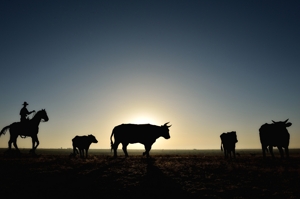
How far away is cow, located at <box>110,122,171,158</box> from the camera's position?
67.4 ft

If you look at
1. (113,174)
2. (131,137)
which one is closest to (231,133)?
(131,137)

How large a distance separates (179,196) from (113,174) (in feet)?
11.6

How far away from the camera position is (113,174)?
8.66m

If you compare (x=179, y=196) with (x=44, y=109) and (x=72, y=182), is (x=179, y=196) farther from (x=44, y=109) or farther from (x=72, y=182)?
(x=44, y=109)

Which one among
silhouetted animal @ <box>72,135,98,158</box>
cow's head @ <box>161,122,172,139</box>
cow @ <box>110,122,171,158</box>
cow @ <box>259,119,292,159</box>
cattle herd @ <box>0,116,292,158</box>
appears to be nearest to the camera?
cow @ <box>259,119,292,159</box>

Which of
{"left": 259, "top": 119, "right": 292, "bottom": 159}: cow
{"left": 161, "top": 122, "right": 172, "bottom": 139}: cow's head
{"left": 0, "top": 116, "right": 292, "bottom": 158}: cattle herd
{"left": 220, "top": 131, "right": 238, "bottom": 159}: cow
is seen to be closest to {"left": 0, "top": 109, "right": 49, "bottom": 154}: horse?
{"left": 0, "top": 116, "right": 292, "bottom": 158}: cattle herd

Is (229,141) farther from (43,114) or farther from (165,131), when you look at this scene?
(43,114)

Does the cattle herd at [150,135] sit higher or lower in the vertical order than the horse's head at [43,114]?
lower

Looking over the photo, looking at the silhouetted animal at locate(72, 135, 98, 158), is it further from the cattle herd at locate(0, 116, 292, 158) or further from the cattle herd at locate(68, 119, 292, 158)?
the cattle herd at locate(68, 119, 292, 158)

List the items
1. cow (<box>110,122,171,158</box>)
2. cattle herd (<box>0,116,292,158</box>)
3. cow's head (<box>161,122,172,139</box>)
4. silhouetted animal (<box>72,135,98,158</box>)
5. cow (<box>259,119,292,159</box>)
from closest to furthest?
cow (<box>259,119,292,159</box>) < cattle herd (<box>0,116,292,158</box>) < cow (<box>110,122,171,158</box>) < cow's head (<box>161,122,172,139</box>) < silhouetted animal (<box>72,135,98,158</box>)

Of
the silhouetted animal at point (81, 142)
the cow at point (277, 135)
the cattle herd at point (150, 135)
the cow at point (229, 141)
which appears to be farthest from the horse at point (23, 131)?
the cow at point (277, 135)

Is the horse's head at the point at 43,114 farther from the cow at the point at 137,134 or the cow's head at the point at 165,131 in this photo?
the cow's head at the point at 165,131

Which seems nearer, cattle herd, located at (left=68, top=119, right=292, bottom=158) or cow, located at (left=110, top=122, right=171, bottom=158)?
cattle herd, located at (left=68, top=119, right=292, bottom=158)

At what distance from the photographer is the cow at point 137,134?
2055cm
